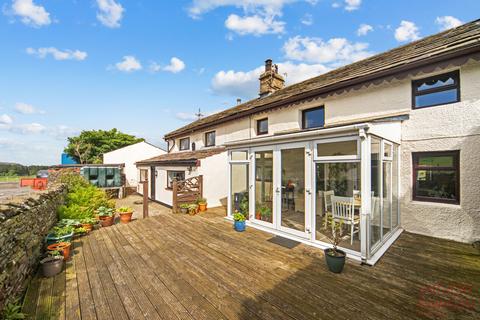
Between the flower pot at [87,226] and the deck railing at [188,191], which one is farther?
the deck railing at [188,191]

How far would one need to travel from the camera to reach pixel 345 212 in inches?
191

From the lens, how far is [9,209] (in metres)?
3.13

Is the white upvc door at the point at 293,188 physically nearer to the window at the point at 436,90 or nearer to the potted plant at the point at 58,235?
the window at the point at 436,90

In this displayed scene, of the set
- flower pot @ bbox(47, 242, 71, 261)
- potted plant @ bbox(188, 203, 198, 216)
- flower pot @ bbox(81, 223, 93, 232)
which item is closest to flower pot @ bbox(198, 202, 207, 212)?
potted plant @ bbox(188, 203, 198, 216)

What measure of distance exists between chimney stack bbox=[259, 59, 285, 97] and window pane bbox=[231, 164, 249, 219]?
7.67 m

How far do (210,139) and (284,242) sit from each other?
9.27m

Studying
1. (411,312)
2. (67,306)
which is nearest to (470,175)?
(411,312)

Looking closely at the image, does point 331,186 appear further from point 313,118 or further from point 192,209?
point 192,209

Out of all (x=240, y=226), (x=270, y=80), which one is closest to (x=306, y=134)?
(x=240, y=226)

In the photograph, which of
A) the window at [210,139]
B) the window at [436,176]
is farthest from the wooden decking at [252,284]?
the window at [210,139]

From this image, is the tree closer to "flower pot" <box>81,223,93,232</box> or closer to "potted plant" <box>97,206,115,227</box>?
"potted plant" <box>97,206,115,227</box>

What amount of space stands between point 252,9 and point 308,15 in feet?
7.68

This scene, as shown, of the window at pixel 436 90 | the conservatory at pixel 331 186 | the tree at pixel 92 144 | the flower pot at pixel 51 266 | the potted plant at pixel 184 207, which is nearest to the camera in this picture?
the flower pot at pixel 51 266

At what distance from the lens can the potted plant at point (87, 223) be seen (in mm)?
6133
